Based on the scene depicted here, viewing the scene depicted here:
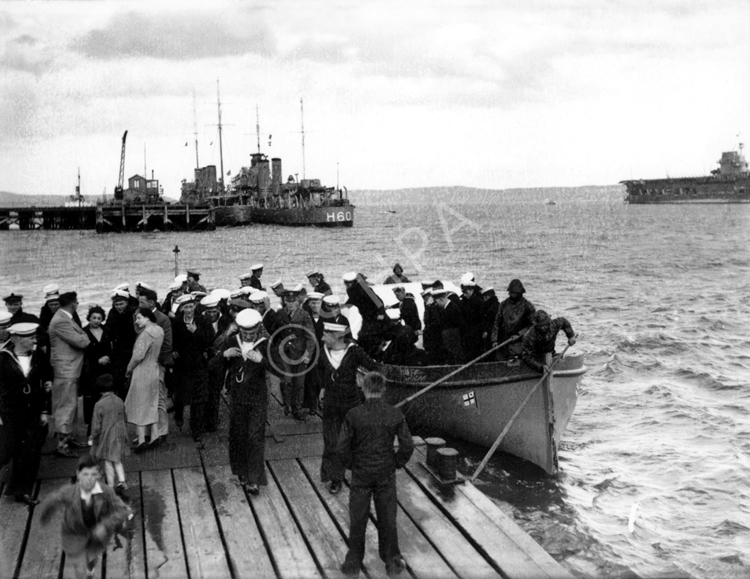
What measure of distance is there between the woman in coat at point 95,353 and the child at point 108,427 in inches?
53.3

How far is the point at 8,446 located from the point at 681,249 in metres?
63.2

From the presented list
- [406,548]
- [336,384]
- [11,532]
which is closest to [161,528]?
[11,532]

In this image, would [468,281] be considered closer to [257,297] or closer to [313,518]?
[257,297]

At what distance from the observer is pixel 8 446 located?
5.71m

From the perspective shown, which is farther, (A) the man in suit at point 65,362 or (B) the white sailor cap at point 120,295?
(B) the white sailor cap at point 120,295

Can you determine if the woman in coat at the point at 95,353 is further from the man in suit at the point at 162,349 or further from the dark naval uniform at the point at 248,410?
the dark naval uniform at the point at 248,410

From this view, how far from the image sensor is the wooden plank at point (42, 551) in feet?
15.9

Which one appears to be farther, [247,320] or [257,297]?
[257,297]

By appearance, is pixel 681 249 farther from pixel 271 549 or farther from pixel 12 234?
pixel 12 234

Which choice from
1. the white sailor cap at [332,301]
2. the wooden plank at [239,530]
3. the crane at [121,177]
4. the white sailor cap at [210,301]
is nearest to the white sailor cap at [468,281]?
the white sailor cap at [332,301]

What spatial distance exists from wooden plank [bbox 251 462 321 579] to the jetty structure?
449ft

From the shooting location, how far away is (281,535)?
213 inches

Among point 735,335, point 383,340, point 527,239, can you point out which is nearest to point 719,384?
point 735,335

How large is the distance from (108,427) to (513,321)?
16.5ft
